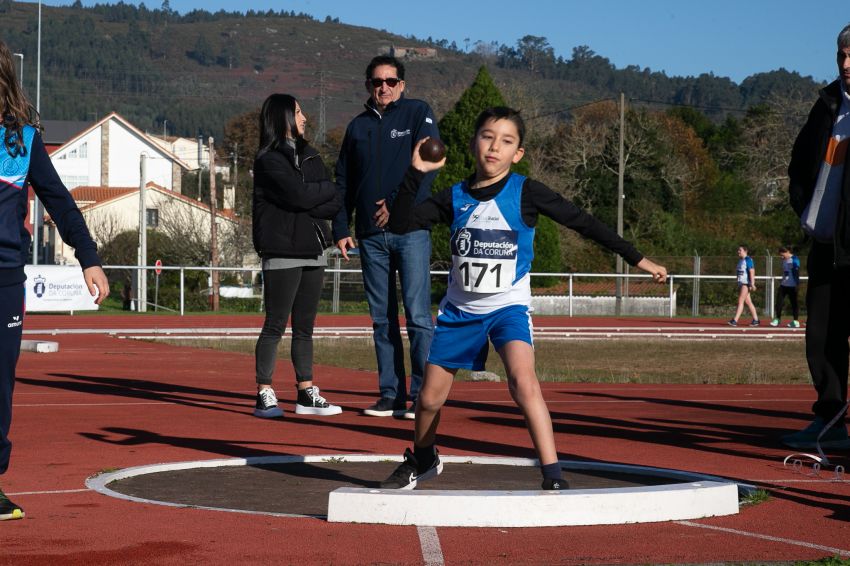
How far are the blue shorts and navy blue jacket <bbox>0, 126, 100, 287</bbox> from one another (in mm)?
1578

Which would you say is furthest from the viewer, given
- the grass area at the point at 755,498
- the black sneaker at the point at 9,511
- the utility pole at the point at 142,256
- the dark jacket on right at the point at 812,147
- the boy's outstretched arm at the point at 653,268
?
the utility pole at the point at 142,256

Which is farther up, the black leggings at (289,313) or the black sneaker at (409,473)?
the black leggings at (289,313)

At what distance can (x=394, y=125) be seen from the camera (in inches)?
364

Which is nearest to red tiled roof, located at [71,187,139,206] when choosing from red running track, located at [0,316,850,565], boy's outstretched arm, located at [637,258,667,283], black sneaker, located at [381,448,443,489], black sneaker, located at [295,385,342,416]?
red running track, located at [0,316,850,565]

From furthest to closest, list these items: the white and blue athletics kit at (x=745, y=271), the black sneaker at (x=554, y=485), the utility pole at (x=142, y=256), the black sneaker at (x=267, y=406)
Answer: the utility pole at (x=142, y=256)
the white and blue athletics kit at (x=745, y=271)
the black sneaker at (x=267, y=406)
the black sneaker at (x=554, y=485)

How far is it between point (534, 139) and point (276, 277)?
6202cm

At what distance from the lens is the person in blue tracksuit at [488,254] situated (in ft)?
19.0

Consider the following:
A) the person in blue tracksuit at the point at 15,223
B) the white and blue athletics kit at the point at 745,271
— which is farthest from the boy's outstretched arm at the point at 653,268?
the white and blue athletics kit at the point at 745,271

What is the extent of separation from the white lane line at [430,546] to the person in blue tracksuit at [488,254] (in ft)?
2.71

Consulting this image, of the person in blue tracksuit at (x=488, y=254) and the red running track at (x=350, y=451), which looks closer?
the red running track at (x=350, y=451)

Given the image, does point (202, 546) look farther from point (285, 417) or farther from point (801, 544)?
point (285, 417)

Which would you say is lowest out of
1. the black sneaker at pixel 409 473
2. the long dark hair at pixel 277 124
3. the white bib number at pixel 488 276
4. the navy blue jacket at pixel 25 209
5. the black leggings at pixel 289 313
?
the black sneaker at pixel 409 473

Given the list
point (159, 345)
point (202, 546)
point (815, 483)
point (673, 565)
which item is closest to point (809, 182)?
point (815, 483)

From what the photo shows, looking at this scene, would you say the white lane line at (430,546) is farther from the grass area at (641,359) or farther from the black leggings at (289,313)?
the grass area at (641,359)
